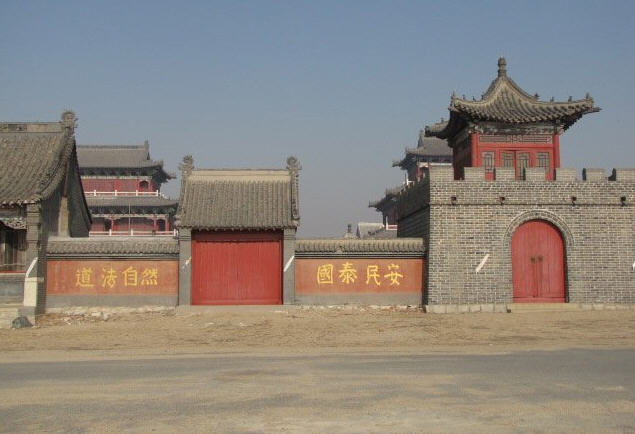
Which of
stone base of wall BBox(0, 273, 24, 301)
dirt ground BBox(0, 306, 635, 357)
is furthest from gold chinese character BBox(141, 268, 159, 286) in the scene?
stone base of wall BBox(0, 273, 24, 301)

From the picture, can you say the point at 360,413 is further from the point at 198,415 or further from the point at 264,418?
the point at 198,415

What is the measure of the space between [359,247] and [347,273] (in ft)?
2.83

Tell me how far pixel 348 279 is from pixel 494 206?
A: 15.9 ft

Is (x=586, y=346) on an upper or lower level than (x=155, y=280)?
lower

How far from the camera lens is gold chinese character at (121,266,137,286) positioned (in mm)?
18812

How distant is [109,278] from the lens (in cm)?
1878

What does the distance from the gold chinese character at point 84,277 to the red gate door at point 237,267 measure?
303 cm

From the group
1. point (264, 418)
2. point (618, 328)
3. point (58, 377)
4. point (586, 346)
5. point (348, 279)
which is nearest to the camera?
point (264, 418)

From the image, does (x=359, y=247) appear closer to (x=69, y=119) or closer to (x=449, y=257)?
(x=449, y=257)

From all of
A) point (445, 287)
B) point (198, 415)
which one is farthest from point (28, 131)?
point (198, 415)

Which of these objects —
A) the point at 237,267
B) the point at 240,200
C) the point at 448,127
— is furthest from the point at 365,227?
the point at 237,267

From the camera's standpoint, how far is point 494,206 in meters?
18.8

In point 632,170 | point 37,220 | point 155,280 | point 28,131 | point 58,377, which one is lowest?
point 58,377

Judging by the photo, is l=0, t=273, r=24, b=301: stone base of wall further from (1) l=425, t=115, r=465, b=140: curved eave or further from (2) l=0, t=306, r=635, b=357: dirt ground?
(1) l=425, t=115, r=465, b=140: curved eave
